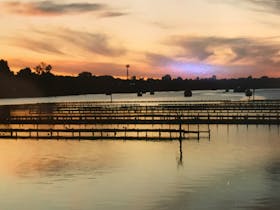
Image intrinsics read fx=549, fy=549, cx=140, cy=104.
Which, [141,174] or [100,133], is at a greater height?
[100,133]

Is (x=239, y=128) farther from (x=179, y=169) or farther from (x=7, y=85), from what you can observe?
(x=7, y=85)

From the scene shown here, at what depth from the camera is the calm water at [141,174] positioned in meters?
25.5

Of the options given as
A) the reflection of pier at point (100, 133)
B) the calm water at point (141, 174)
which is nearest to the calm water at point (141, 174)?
the calm water at point (141, 174)

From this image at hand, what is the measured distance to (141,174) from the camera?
32875 millimetres

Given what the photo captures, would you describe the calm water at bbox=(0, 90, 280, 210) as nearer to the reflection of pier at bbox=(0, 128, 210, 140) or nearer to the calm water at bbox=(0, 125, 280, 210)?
the calm water at bbox=(0, 125, 280, 210)

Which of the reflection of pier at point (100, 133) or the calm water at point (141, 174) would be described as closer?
the calm water at point (141, 174)

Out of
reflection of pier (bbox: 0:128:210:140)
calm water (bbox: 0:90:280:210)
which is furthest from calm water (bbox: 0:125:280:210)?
reflection of pier (bbox: 0:128:210:140)

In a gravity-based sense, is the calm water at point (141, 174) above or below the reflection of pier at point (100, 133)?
below

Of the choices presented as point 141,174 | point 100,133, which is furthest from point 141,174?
point 100,133

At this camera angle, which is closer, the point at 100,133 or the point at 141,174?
the point at 141,174

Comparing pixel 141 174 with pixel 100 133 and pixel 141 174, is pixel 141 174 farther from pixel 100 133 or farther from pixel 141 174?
pixel 100 133

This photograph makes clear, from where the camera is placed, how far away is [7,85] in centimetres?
19825

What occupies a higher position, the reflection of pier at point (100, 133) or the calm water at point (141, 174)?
the reflection of pier at point (100, 133)

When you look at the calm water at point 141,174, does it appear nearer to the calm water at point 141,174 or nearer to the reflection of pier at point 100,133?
the calm water at point 141,174
